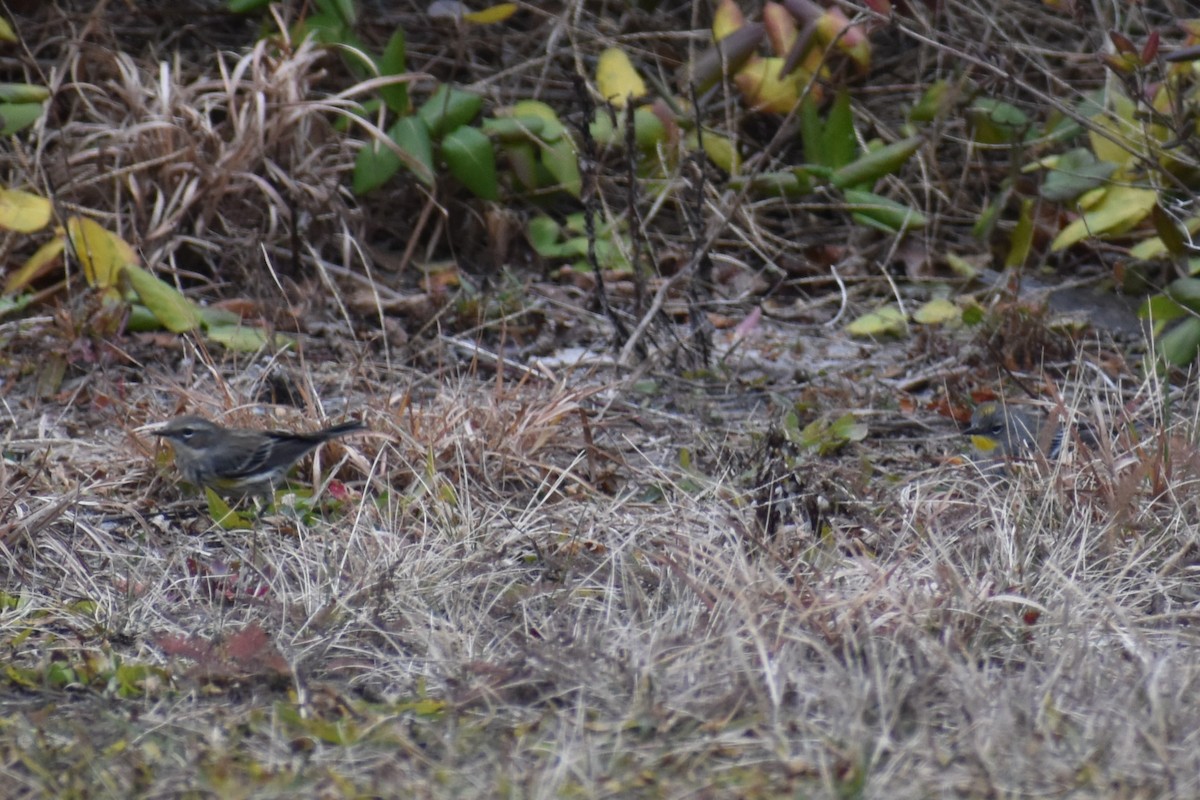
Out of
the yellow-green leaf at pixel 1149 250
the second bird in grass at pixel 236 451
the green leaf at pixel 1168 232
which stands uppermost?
the green leaf at pixel 1168 232

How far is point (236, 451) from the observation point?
5.46 m

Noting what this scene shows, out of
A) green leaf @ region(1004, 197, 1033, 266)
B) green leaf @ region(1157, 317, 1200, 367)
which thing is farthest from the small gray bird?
green leaf @ region(1004, 197, 1033, 266)

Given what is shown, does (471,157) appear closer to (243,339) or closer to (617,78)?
(617,78)

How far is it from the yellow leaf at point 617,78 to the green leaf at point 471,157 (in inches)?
28.3

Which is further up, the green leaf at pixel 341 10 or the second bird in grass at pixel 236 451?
the green leaf at pixel 341 10

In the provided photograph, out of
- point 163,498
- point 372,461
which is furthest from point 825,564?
point 163,498

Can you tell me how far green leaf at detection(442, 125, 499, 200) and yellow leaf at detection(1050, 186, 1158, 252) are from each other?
9.62 feet

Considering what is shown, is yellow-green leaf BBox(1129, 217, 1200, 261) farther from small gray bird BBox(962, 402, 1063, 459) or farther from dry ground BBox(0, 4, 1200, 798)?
small gray bird BBox(962, 402, 1063, 459)

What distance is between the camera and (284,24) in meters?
8.50

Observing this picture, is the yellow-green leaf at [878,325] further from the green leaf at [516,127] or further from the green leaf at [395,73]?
the green leaf at [395,73]

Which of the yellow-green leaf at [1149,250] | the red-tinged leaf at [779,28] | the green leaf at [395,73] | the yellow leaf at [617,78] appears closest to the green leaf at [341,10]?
the green leaf at [395,73]

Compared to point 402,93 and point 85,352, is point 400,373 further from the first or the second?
point 402,93

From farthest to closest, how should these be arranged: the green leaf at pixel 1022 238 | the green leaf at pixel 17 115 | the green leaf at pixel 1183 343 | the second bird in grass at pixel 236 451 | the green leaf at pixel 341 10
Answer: the green leaf at pixel 341 10
the green leaf at pixel 1022 238
the green leaf at pixel 17 115
the green leaf at pixel 1183 343
the second bird in grass at pixel 236 451

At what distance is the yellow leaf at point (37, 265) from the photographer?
7.17 metres
